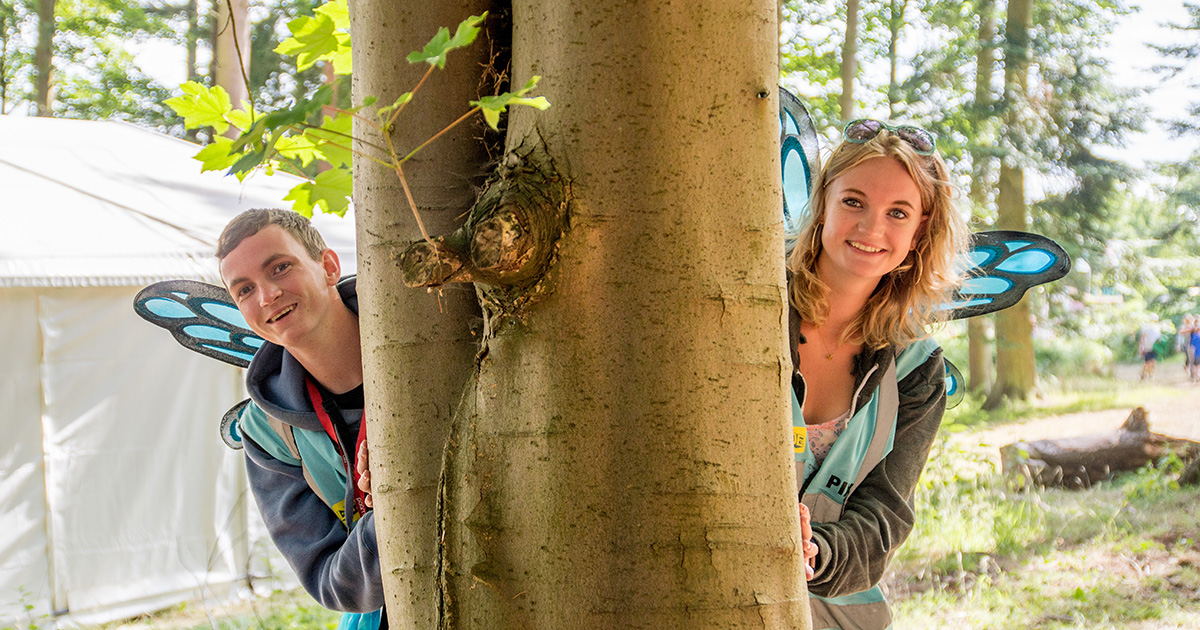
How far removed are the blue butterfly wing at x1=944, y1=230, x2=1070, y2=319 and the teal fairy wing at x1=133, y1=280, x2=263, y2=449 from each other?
176cm

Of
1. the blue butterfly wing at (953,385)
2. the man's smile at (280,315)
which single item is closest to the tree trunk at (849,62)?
the blue butterfly wing at (953,385)

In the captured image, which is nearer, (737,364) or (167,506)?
(737,364)

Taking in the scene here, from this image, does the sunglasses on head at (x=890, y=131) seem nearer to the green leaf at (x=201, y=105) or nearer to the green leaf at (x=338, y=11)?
the green leaf at (x=338, y=11)

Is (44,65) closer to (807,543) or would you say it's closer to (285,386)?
(285,386)

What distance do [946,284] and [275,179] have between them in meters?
7.20

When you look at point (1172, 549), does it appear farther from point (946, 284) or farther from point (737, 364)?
point (737, 364)

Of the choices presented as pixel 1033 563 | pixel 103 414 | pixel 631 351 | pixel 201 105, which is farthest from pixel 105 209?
pixel 1033 563

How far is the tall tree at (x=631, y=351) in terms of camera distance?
792mm

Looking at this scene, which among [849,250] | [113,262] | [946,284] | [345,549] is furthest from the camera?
[113,262]

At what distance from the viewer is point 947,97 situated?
11195 mm

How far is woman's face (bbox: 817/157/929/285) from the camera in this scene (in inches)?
71.7

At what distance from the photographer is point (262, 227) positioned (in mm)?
2025

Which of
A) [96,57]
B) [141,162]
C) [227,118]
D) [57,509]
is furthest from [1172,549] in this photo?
[96,57]

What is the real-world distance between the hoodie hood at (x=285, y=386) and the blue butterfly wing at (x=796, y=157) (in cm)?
104
